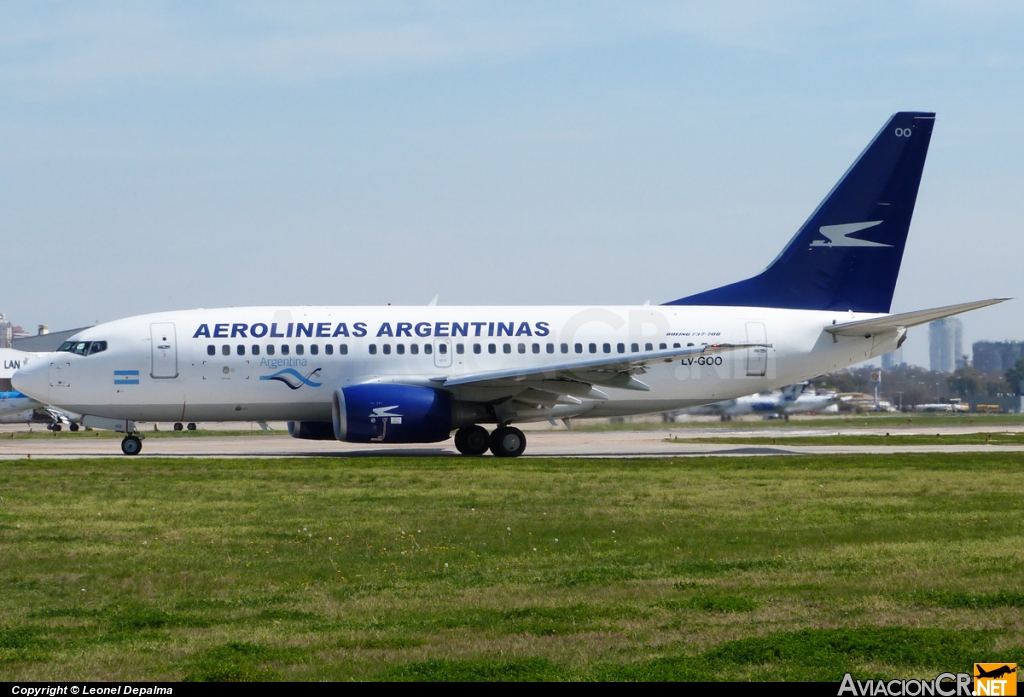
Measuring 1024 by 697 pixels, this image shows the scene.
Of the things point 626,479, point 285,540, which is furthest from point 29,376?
Answer: point 285,540

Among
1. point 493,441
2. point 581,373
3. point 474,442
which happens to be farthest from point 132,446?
point 581,373

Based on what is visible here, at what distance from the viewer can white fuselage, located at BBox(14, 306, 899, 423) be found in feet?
97.4

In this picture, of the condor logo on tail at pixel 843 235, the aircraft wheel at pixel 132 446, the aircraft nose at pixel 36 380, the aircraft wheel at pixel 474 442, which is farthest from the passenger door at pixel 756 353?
the aircraft nose at pixel 36 380

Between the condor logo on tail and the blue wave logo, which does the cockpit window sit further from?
the condor logo on tail

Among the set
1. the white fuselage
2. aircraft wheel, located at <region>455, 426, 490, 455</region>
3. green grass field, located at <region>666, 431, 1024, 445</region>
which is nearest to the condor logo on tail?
the white fuselage

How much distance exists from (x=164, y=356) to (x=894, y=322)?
64.4 ft

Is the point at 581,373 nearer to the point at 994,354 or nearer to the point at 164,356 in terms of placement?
the point at 164,356

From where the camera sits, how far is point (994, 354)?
170500 mm

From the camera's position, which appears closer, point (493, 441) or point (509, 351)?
point (493, 441)

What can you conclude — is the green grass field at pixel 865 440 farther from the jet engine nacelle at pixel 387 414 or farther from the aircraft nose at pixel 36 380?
the aircraft nose at pixel 36 380

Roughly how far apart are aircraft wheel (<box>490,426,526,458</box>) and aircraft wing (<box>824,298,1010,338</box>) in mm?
9452

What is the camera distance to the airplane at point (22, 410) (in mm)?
56469

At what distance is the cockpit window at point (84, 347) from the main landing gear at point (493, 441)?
9825 millimetres

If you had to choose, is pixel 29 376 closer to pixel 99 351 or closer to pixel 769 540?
pixel 99 351
